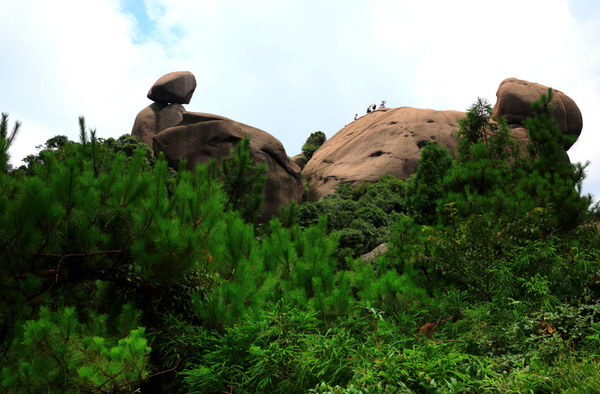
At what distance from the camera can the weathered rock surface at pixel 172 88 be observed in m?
32.2

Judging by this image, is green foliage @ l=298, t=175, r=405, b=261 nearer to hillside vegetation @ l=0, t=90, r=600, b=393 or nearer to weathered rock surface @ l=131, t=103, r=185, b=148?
hillside vegetation @ l=0, t=90, r=600, b=393

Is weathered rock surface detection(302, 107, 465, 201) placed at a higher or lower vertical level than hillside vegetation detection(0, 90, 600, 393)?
higher

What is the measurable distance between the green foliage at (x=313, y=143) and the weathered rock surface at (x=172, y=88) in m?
12.2

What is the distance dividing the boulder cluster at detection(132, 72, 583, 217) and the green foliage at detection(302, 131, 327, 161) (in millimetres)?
2225

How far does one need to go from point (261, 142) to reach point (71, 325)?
2016 centimetres

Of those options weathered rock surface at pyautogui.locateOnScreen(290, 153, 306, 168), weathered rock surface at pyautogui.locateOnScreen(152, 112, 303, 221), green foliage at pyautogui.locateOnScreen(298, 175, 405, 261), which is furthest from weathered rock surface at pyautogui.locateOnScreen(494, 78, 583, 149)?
weathered rock surface at pyautogui.locateOnScreen(290, 153, 306, 168)

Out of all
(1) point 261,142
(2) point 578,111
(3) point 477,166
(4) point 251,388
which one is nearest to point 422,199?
(3) point 477,166

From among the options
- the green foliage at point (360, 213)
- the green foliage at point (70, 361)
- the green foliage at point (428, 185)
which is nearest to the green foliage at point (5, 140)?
the green foliage at point (70, 361)

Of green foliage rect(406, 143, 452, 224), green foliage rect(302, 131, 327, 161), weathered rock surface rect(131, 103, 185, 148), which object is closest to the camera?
green foliage rect(406, 143, 452, 224)

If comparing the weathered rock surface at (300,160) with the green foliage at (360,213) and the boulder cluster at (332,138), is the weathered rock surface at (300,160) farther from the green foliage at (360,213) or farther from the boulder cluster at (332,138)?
the green foliage at (360,213)

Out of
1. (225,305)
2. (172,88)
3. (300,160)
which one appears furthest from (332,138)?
(225,305)

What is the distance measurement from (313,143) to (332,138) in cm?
355

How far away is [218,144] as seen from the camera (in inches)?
864

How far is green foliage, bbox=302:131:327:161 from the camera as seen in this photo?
39656 millimetres
